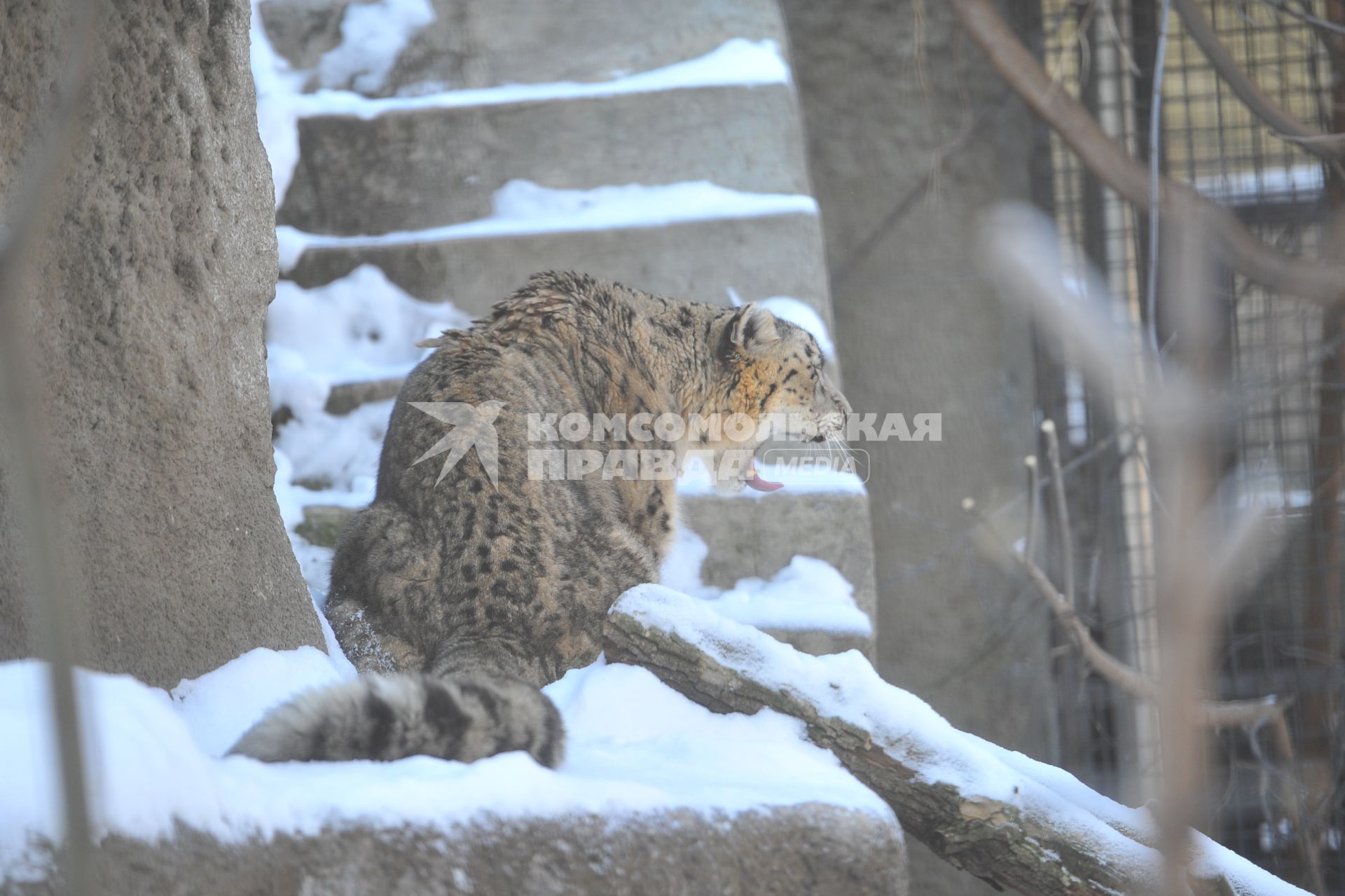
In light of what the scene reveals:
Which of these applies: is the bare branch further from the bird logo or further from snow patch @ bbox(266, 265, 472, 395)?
the bird logo

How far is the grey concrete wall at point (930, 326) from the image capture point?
648 centimetres

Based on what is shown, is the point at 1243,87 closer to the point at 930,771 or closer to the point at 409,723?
the point at 930,771

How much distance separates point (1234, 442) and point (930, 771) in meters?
4.20

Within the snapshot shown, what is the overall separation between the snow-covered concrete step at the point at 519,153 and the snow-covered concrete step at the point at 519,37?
1.13 feet

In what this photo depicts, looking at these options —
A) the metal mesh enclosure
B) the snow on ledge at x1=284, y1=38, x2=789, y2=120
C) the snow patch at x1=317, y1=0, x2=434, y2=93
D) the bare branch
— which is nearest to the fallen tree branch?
the metal mesh enclosure

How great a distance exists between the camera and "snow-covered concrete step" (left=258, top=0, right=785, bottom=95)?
620 centimetres

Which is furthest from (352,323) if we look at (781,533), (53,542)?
(53,542)

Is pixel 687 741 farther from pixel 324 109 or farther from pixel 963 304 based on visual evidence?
pixel 963 304

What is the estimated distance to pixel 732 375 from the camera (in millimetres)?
4730

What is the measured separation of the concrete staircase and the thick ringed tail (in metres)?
2.57

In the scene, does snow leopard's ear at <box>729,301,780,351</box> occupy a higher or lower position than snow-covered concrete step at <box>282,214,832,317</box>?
lower

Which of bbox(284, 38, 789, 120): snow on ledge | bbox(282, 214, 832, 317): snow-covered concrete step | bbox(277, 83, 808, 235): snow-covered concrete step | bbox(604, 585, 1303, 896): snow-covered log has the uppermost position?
bbox(284, 38, 789, 120): snow on ledge

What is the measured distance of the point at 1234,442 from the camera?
19.6 ft

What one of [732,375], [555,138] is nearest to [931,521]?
[732,375]
